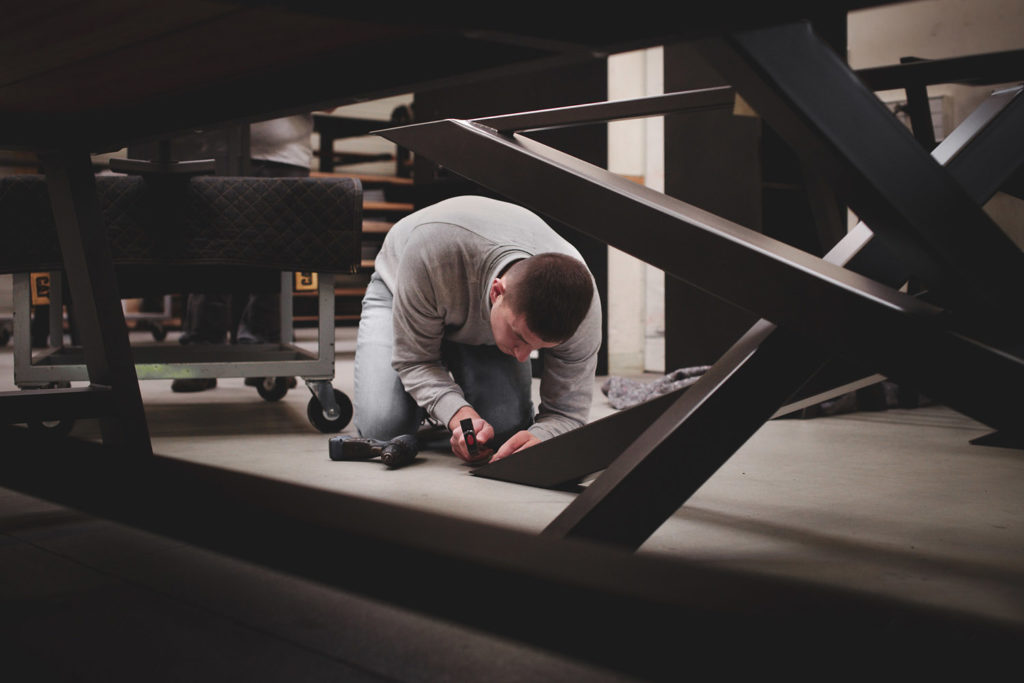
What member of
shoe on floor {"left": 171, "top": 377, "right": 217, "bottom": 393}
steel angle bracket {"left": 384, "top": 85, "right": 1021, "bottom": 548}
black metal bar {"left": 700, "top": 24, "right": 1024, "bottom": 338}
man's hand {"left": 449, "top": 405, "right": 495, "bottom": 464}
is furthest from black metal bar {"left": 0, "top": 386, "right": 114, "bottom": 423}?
shoe on floor {"left": 171, "top": 377, "right": 217, "bottom": 393}

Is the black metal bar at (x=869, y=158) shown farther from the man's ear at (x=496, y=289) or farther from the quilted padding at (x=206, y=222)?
the quilted padding at (x=206, y=222)

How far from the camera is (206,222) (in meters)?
2.01

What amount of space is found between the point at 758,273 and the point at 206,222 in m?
1.55

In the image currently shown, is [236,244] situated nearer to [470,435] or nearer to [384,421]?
[384,421]

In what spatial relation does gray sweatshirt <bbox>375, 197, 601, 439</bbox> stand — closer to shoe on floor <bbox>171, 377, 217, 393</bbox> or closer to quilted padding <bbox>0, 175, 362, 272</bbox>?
quilted padding <bbox>0, 175, 362, 272</bbox>

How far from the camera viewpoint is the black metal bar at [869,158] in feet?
1.93

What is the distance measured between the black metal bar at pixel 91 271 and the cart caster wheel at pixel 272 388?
1.31 metres

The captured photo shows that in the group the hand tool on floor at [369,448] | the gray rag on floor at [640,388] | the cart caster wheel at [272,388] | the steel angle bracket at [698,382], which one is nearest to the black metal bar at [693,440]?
the steel angle bracket at [698,382]

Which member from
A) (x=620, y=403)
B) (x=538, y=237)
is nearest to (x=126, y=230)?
→ (x=538, y=237)

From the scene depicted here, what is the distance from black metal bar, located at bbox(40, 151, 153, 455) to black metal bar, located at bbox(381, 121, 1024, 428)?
0.51 metres

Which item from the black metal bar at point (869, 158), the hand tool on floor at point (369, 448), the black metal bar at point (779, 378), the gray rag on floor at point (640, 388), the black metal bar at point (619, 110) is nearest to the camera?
the black metal bar at point (869, 158)

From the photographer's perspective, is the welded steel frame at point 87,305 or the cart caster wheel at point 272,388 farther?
the cart caster wheel at point 272,388

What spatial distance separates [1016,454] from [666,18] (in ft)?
5.31

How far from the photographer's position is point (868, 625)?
348mm
